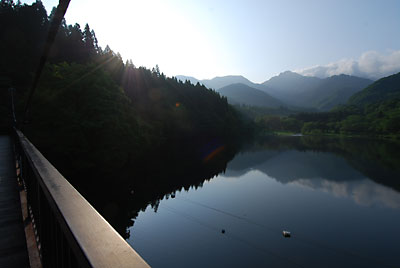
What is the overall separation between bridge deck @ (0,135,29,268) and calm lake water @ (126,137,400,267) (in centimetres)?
1185

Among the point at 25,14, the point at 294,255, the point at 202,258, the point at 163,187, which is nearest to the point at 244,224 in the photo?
the point at 294,255

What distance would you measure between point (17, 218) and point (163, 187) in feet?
87.8

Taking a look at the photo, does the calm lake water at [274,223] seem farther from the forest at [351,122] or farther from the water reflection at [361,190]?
the forest at [351,122]

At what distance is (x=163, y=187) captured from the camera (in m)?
29.4

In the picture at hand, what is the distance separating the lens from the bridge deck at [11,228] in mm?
2387

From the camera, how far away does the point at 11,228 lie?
3.09m

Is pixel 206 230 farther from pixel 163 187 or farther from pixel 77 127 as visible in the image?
pixel 77 127

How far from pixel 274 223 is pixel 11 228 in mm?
21174

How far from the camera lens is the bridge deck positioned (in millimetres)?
2387

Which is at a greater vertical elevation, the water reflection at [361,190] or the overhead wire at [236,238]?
the overhead wire at [236,238]

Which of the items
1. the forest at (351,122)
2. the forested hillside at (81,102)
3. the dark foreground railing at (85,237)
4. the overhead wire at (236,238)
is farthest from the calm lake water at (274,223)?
the forest at (351,122)

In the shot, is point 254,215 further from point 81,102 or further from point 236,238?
point 81,102

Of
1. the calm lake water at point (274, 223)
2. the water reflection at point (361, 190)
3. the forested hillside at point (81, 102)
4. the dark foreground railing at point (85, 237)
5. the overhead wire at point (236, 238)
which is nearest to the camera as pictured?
the dark foreground railing at point (85, 237)

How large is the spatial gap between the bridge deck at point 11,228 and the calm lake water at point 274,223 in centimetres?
1185
